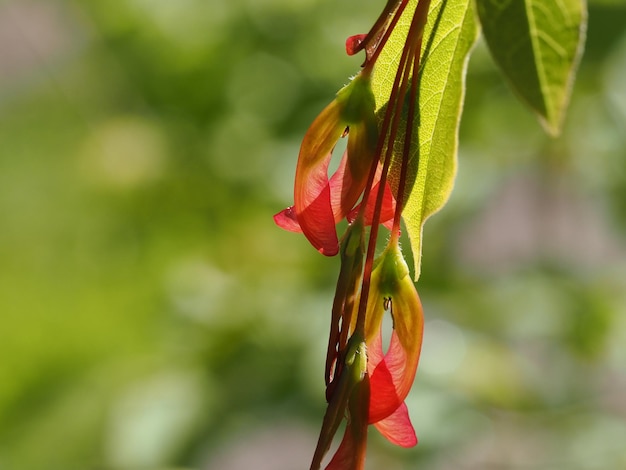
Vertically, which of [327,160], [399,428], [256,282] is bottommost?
[399,428]

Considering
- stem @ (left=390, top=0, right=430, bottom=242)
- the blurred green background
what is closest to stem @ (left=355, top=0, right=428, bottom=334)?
stem @ (left=390, top=0, right=430, bottom=242)

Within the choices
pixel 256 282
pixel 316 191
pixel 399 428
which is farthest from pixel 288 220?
pixel 256 282

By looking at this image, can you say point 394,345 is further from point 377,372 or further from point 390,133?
point 390,133

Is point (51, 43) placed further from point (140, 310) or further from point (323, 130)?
point (323, 130)

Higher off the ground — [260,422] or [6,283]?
[6,283]

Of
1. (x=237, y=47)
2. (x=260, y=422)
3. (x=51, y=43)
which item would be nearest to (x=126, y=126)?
(x=237, y=47)

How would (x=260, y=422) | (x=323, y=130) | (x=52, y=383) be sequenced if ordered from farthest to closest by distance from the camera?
(x=52, y=383) → (x=260, y=422) → (x=323, y=130)
